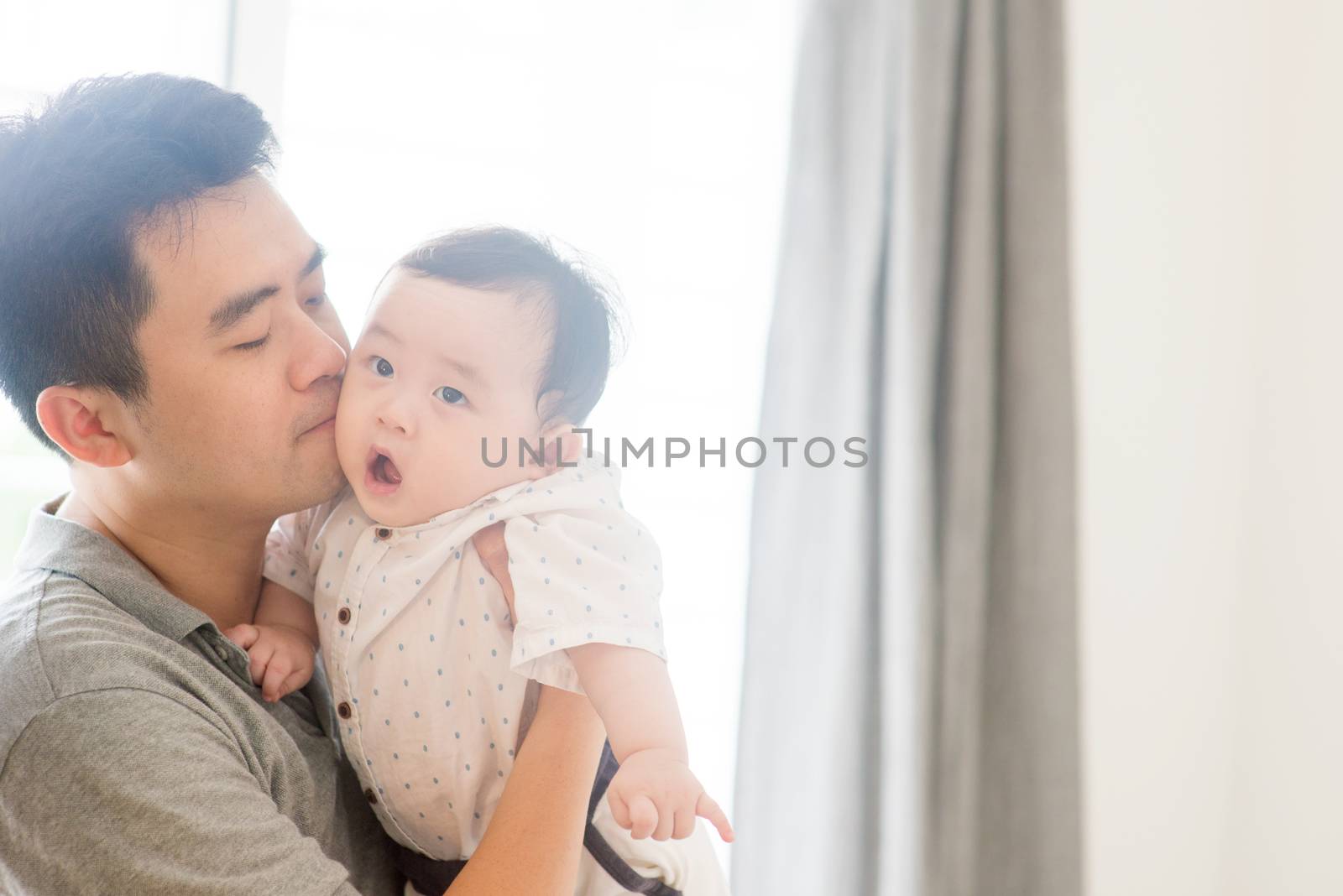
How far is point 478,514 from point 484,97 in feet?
3.32

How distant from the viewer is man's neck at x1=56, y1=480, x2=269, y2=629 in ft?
3.40

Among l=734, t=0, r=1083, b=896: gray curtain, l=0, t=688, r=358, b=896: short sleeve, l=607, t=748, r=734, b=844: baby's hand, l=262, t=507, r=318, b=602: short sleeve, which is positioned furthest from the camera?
l=734, t=0, r=1083, b=896: gray curtain

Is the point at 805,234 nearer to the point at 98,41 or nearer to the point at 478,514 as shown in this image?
the point at 478,514

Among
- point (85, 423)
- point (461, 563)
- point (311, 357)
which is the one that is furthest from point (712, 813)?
point (85, 423)

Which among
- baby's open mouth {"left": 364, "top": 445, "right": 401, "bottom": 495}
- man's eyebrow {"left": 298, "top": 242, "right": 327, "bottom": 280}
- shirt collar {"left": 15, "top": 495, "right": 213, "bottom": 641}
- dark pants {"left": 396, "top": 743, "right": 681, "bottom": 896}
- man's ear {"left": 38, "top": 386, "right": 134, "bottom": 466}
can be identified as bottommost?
dark pants {"left": 396, "top": 743, "right": 681, "bottom": 896}

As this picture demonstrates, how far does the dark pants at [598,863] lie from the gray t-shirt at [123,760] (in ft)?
0.74

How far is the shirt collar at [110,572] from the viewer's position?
3.03 ft

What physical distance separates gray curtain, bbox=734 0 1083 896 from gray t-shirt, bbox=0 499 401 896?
3.46ft

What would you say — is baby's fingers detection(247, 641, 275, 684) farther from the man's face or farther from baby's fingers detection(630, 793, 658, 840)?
baby's fingers detection(630, 793, 658, 840)

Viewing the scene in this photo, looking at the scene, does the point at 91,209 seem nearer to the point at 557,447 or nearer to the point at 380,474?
the point at 380,474

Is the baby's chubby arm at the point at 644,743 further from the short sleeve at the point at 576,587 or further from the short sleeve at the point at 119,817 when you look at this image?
the short sleeve at the point at 119,817

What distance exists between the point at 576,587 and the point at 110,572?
42 centimetres

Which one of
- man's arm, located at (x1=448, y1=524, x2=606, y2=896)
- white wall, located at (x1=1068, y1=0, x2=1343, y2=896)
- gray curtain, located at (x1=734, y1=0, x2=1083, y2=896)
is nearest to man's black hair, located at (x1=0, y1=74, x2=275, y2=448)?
man's arm, located at (x1=448, y1=524, x2=606, y2=896)

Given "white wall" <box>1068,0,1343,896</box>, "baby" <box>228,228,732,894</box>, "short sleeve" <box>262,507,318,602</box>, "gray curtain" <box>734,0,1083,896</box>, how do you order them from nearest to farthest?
"baby" <box>228,228,732,894</box>
"short sleeve" <box>262,507,318,602</box>
"gray curtain" <box>734,0,1083,896</box>
"white wall" <box>1068,0,1343,896</box>
